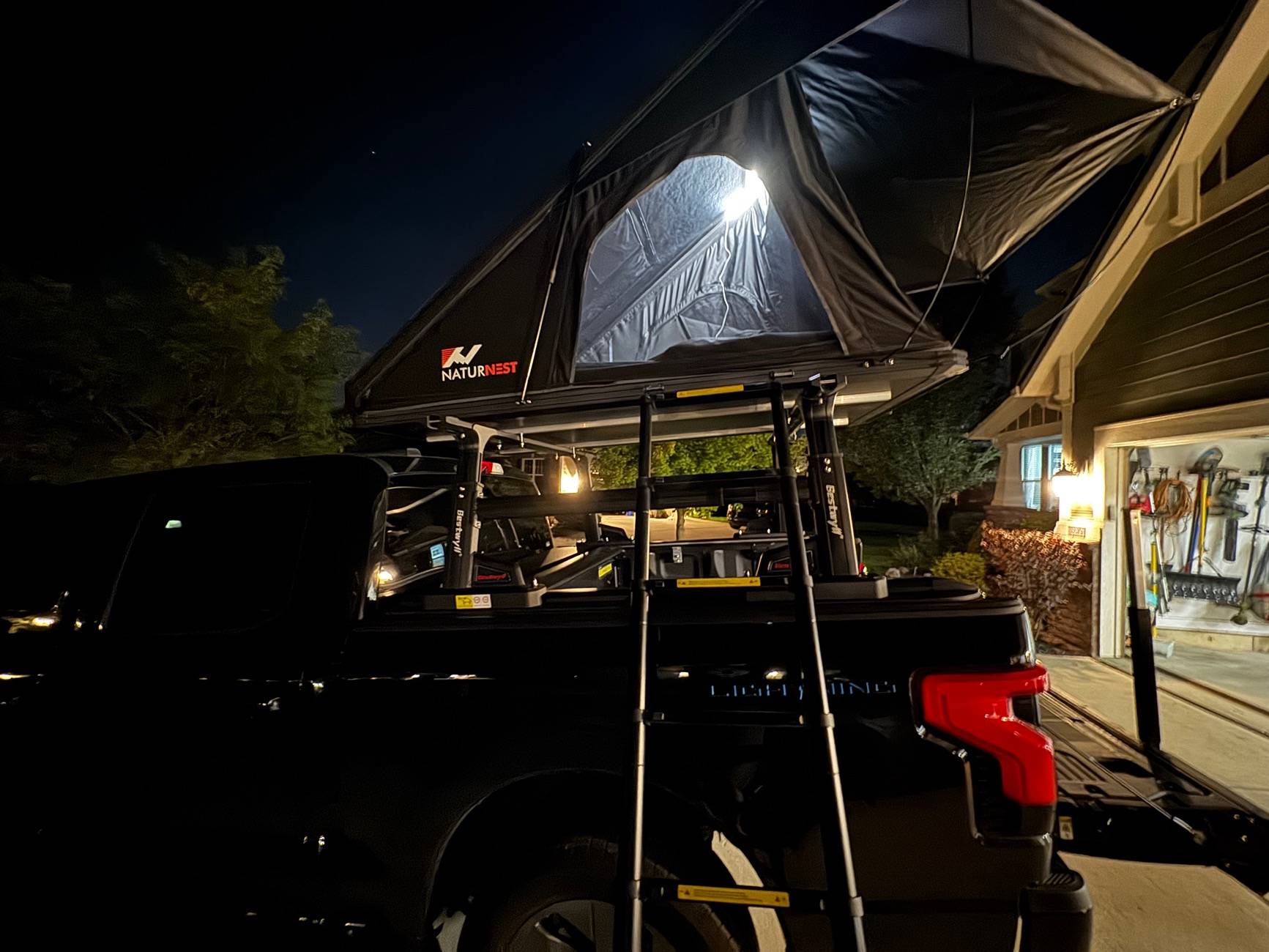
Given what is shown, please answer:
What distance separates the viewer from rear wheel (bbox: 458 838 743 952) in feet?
5.99

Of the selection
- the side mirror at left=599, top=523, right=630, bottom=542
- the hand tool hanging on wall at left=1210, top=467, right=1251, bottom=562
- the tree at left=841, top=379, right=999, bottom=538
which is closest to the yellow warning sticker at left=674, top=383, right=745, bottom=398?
the side mirror at left=599, top=523, right=630, bottom=542

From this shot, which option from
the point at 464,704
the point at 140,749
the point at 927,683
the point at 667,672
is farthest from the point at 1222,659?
the point at 140,749

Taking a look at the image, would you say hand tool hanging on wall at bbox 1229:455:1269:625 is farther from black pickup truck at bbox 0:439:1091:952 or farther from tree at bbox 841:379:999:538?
tree at bbox 841:379:999:538

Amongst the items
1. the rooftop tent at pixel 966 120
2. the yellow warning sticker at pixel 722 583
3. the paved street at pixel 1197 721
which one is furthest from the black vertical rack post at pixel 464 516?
the paved street at pixel 1197 721

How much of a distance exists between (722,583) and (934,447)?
52.0ft

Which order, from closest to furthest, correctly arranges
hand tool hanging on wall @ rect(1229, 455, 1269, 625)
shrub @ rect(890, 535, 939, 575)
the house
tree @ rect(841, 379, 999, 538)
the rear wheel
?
the rear wheel, the house, hand tool hanging on wall @ rect(1229, 455, 1269, 625), shrub @ rect(890, 535, 939, 575), tree @ rect(841, 379, 999, 538)

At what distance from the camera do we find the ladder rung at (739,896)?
161 cm

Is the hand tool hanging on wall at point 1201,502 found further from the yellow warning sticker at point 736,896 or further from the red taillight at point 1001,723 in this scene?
the yellow warning sticker at point 736,896

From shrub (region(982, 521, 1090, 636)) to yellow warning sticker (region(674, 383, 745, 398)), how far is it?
5975 millimetres

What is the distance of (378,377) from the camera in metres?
2.57

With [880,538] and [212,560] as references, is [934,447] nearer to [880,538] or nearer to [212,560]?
[880,538]

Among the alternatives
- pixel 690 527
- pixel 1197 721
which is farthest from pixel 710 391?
pixel 690 527

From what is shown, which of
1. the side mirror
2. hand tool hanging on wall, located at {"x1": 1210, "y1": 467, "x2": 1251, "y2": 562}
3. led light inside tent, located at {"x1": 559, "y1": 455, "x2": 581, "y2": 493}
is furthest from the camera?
hand tool hanging on wall, located at {"x1": 1210, "y1": 467, "x2": 1251, "y2": 562}

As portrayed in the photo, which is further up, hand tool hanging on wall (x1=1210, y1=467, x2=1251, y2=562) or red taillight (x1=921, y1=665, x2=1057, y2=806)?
hand tool hanging on wall (x1=1210, y1=467, x2=1251, y2=562)
